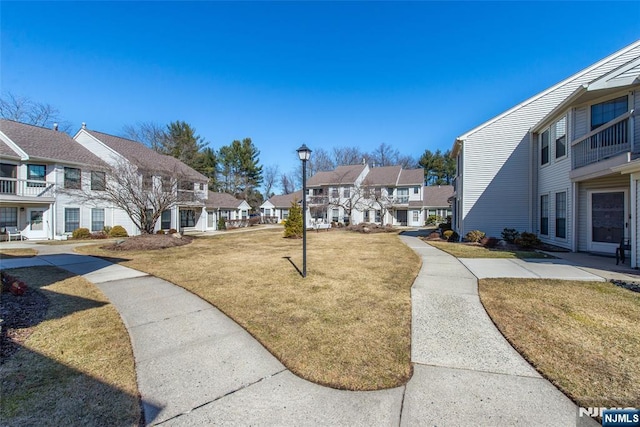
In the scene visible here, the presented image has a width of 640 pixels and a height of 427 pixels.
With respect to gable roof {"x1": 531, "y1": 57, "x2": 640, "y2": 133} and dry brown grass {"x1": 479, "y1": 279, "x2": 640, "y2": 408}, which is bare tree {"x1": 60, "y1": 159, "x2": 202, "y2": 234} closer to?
dry brown grass {"x1": 479, "y1": 279, "x2": 640, "y2": 408}

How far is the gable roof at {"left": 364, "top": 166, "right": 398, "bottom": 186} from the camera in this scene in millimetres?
33219

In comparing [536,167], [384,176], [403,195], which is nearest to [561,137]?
[536,167]

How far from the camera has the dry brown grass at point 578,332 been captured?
2688 mm

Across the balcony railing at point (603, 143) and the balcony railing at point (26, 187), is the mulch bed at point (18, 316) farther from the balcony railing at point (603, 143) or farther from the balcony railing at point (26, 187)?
the balcony railing at point (26, 187)

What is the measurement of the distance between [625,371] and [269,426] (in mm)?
3777

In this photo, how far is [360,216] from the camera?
33.2 meters

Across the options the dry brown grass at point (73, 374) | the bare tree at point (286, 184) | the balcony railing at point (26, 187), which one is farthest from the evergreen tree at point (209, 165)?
the dry brown grass at point (73, 374)

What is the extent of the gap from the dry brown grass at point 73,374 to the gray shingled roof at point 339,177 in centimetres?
2979

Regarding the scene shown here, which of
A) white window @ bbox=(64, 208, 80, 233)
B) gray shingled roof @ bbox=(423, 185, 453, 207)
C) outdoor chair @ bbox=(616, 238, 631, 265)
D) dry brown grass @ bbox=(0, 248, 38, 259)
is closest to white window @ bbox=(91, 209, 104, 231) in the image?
→ white window @ bbox=(64, 208, 80, 233)

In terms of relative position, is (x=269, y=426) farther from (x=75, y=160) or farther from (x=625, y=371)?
(x=75, y=160)

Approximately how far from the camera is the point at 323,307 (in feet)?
16.0

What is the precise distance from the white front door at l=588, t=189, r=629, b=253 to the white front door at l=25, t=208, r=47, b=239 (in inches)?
1156

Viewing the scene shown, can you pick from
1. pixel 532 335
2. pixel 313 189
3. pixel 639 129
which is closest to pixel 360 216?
pixel 313 189

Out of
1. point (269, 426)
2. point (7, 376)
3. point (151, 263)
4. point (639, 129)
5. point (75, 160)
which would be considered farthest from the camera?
point (75, 160)
